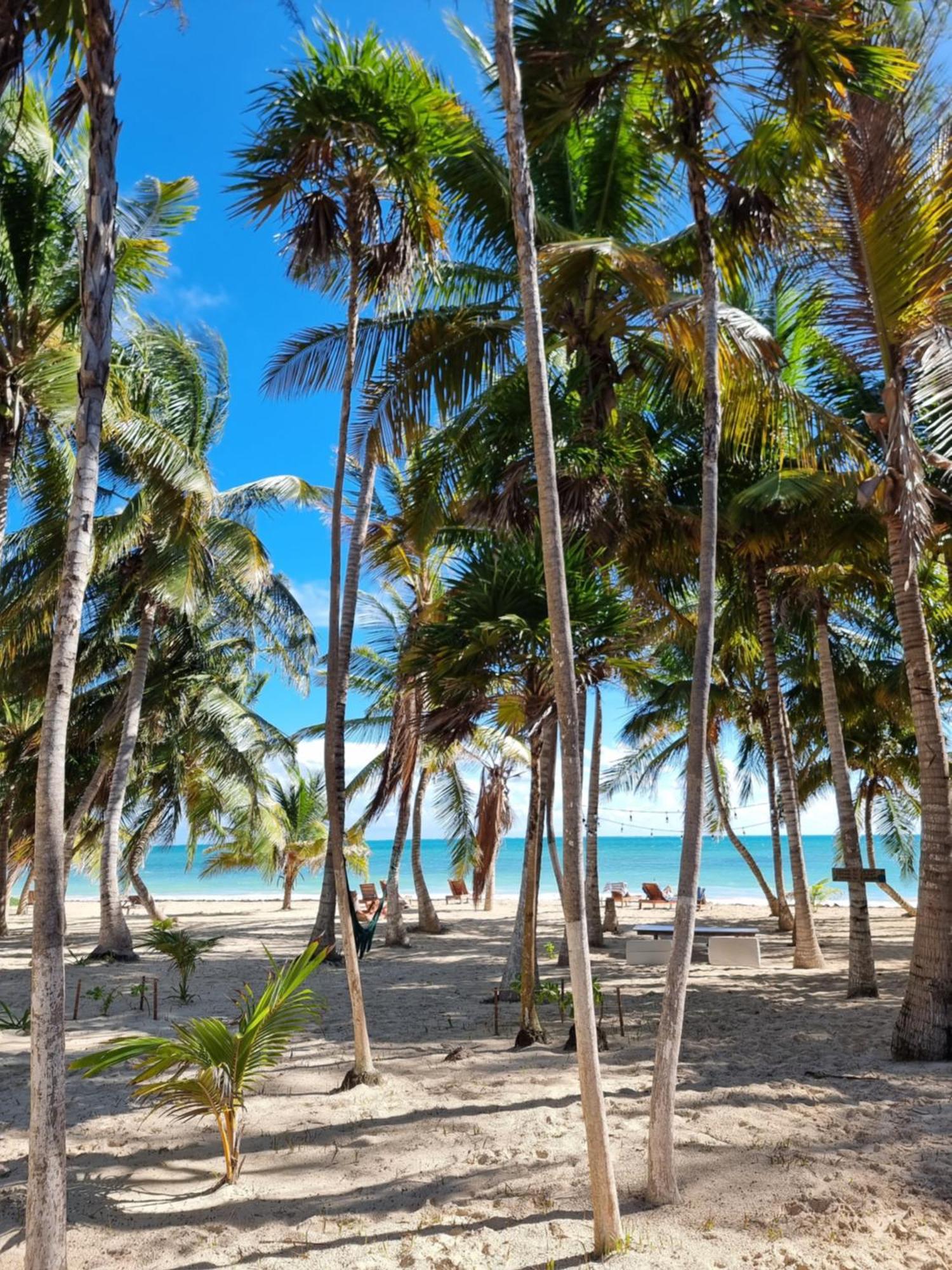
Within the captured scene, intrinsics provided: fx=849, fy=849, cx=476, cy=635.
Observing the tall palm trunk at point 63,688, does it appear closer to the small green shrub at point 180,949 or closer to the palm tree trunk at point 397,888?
the small green shrub at point 180,949

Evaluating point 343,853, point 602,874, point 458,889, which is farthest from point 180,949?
point 602,874

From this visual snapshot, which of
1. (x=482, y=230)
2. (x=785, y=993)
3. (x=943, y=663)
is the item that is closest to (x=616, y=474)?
(x=482, y=230)

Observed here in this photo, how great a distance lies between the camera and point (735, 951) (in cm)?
1128

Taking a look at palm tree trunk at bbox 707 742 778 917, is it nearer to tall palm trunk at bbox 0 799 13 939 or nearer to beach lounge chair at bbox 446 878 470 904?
beach lounge chair at bbox 446 878 470 904

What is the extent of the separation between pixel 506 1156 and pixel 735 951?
747cm

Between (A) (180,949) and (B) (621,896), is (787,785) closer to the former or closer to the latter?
(A) (180,949)

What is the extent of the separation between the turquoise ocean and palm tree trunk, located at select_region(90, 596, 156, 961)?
36.7 meters

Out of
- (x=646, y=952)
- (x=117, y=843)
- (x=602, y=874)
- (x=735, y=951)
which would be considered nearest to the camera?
(x=646, y=952)

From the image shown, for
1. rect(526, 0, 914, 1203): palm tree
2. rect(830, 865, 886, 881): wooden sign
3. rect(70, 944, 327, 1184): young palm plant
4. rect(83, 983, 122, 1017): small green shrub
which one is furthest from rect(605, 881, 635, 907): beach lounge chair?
rect(526, 0, 914, 1203): palm tree

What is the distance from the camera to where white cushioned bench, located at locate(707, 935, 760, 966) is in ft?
36.8

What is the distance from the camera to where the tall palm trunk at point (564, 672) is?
11.5 ft

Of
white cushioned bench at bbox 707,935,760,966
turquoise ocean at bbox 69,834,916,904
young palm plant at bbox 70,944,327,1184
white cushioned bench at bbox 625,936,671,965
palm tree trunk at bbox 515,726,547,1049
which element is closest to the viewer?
young palm plant at bbox 70,944,327,1184

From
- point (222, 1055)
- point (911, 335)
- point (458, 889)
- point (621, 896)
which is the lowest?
point (621, 896)

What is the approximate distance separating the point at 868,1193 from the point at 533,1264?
1753 millimetres
